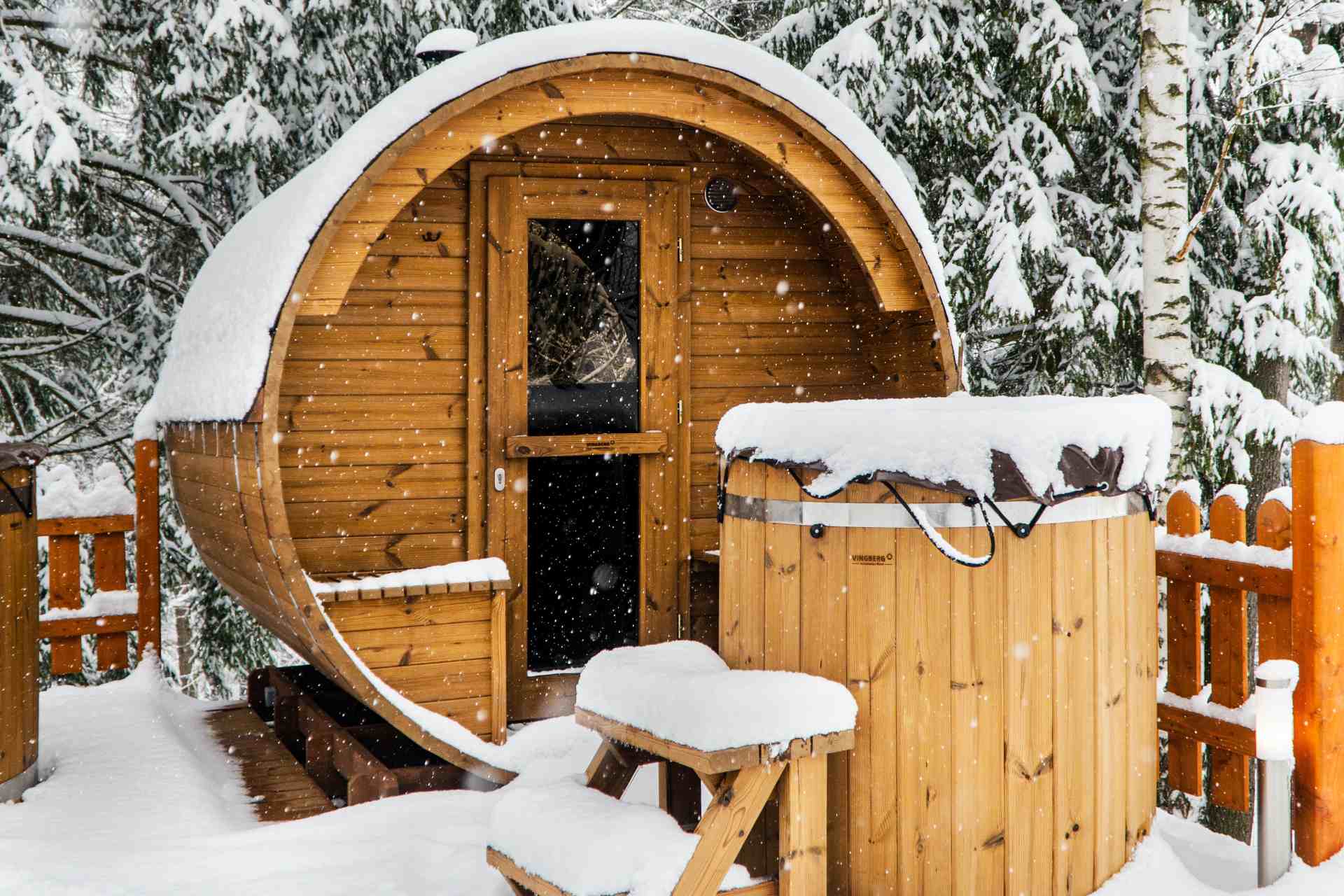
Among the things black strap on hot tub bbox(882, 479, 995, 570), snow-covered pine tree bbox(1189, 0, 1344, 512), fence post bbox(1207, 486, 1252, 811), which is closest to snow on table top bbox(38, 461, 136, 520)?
black strap on hot tub bbox(882, 479, 995, 570)

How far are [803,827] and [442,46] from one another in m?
4.47

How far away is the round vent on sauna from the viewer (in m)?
6.28

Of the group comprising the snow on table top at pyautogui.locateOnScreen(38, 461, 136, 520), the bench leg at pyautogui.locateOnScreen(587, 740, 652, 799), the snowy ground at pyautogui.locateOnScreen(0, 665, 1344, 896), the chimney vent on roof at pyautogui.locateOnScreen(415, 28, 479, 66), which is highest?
the chimney vent on roof at pyautogui.locateOnScreen(415, 28, 479, 66)

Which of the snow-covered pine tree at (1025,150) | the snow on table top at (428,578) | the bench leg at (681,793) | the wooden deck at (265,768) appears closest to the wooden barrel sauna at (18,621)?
the wooden deck at (265,768)

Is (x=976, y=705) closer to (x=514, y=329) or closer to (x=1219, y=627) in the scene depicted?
(x=1219, y=627)

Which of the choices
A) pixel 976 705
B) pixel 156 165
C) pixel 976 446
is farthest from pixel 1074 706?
pixel 156 165

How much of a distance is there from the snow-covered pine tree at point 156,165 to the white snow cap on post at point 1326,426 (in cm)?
723

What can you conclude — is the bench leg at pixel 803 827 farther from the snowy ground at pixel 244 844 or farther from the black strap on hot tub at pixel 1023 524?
the snowy ground at pixel 244 844

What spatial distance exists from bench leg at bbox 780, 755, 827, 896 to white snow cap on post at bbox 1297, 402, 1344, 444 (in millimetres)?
1873

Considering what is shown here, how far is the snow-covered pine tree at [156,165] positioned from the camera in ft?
28.9

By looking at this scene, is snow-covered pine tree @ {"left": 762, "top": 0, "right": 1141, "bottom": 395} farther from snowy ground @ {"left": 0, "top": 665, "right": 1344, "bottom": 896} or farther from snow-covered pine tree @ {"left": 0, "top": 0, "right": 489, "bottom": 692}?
snowy ground @ {"left": 0, "top": 665, "right": 1344, "bottom": 896}

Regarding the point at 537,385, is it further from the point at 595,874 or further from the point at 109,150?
the point at 109,150

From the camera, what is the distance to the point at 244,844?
4.27 meters

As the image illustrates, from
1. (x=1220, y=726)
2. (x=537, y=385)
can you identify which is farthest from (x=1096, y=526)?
(x=537, y=385)
